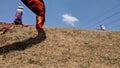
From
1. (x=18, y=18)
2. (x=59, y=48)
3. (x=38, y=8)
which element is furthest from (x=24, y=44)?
(x=18, y=18)

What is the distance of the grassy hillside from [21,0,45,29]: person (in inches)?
38.5

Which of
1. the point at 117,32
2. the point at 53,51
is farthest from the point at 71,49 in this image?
the point at 117,32

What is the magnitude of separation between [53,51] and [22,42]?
234cm

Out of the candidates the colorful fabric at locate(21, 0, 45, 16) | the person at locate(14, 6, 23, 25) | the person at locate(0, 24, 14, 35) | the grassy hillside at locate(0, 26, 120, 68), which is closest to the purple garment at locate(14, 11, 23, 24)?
the person at locate(14, 6, 23, 25)

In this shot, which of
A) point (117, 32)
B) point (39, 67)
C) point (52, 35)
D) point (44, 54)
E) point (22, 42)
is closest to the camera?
point (39, 67)

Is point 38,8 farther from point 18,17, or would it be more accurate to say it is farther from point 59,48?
point 18,17

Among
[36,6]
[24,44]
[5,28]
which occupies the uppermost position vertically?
[36,6]

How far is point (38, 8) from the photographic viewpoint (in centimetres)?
2122

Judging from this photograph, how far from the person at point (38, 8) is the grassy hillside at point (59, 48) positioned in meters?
0.98

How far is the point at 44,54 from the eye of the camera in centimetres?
1900

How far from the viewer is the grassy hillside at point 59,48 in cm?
1803

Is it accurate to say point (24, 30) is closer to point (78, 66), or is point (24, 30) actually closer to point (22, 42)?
point (22, 42)

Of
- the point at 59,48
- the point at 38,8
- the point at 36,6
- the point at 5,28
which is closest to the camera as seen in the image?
the point at 59,48

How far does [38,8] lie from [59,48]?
3076 mm
